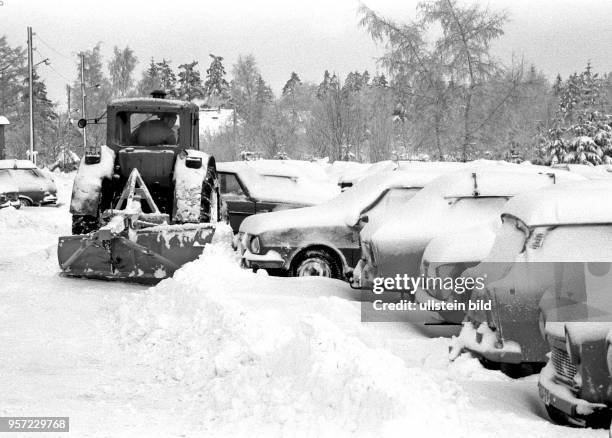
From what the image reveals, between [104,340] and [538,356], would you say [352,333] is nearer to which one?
[538,356]

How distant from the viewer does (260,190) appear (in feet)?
51.8

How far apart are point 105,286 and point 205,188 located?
249cm

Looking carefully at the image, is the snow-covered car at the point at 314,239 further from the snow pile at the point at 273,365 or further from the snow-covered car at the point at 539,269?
the snow-covered car at the point at 539,269

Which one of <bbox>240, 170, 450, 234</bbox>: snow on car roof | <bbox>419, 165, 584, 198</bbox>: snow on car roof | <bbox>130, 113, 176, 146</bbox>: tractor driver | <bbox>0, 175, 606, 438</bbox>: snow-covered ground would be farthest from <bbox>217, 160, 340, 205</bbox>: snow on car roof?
<bbox>419, 165, 584, 198</bbox>: snow on car roof

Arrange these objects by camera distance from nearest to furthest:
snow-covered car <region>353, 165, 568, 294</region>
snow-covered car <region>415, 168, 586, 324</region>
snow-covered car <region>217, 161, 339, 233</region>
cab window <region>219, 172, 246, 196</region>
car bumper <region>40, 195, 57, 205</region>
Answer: snow-covered car <region>415, 168, 586, 324</region> → snow-covered car <region>353, 165, 568, 294</region> → snow-covered car <region>217, 161, 339, 233</region> → cab window <region>219, 172, 246, 196</region> → car bumper <region>40, 195, 57, 205</region>

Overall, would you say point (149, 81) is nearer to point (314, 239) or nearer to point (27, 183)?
point (27, 183)

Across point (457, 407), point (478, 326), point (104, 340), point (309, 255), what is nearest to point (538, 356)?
point (478, 326)

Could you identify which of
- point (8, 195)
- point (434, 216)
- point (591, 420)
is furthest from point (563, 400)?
point (8, 195)

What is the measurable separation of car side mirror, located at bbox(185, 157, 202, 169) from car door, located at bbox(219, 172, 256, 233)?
2447mm

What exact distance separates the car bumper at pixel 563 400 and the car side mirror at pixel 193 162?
825 centimetres

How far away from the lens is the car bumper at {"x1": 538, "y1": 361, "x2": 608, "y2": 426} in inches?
215

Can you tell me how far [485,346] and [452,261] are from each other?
59.8 inches

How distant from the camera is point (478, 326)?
23.1 feet

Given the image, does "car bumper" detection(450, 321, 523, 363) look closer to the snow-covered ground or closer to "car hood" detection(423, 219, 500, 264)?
the snow-covered ground
